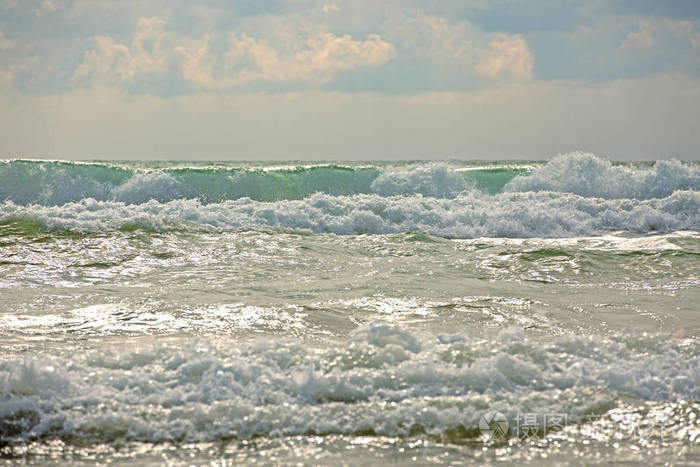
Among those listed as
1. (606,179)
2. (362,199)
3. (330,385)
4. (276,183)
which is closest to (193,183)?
(276,183)

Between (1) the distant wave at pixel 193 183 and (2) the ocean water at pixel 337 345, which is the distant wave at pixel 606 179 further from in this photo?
(2) the ocean water at pixel 337 345

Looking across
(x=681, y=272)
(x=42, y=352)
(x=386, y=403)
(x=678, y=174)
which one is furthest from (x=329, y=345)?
(x=678, y=174)

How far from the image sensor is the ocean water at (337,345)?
368 cm

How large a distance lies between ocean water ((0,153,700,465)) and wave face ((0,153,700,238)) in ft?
1.95

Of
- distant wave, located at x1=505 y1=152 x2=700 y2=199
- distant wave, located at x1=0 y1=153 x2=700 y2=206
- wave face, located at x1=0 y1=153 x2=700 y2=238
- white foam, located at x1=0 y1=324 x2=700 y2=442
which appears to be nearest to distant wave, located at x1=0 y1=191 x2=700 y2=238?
wave face, located at x1=0 y1=153 x2=700 y2=238

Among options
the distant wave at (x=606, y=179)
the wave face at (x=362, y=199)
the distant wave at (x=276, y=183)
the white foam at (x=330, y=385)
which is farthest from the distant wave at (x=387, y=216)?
the white foam at (x=330, y=385)

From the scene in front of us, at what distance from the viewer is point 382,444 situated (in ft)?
11.9

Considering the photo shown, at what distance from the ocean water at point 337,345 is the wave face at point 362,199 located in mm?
595

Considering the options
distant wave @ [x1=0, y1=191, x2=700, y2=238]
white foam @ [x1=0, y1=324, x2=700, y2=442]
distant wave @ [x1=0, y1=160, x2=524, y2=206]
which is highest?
distant wave @ [x1=0, y1=160, x2=524, y2=206]

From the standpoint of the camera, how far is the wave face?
13.8 metres

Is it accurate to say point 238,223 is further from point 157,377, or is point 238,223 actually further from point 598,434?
point 598,434

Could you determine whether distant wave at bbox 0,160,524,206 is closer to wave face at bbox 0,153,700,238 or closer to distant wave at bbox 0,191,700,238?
wave face at bbox 0,153,700,238

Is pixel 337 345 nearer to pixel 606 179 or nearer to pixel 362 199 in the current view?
pixel 362 199

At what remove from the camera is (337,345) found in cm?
517
